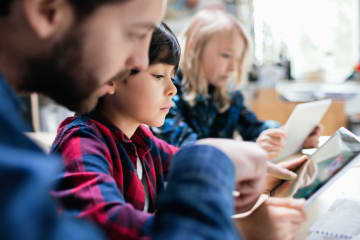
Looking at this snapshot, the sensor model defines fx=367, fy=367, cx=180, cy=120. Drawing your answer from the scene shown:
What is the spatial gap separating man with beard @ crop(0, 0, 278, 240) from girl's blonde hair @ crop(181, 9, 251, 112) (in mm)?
1065

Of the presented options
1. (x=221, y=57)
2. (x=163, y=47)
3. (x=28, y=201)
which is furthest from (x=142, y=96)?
(x=221, y=57)

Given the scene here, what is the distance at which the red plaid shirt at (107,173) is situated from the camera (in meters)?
0.43

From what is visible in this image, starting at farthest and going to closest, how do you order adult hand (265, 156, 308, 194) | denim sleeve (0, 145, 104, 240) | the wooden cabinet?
the wooden cabinet, adult hand (265, 156, 308, 194), denim sleeve (0, 145, 104, 240)

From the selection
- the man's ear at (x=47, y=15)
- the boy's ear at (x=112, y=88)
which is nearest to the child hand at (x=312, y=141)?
the boy's ear at (x=112, y=88)

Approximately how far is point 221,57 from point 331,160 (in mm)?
1015

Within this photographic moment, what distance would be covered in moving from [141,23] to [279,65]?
3.12 meters

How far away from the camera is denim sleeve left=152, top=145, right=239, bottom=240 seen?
31cm

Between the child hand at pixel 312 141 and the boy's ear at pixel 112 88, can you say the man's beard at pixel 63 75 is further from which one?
the child hand at pixel 312 141

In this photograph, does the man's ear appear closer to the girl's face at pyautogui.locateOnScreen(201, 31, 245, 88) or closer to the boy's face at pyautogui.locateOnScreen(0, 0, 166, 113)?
the boy's face at pyautogui.locateOnScreen(0, 0, 166, 113)

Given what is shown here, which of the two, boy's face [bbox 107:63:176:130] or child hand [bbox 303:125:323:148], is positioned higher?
boy's face [bbox 107:63:176:130]

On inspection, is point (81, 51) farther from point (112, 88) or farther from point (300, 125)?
point (300, 125)

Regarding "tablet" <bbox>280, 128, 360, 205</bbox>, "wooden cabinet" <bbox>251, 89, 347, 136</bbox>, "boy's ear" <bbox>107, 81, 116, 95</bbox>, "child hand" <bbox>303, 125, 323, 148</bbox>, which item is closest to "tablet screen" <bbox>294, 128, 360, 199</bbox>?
"tablet" <bbox>280, 128, 360, 205</bbox>

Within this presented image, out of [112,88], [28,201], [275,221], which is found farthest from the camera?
[112,88]

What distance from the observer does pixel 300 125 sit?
115cm
